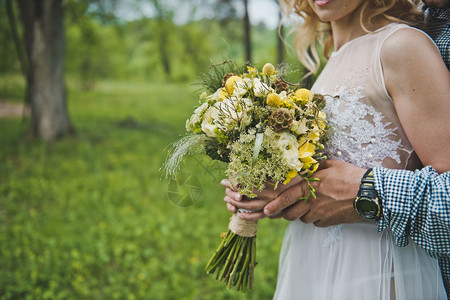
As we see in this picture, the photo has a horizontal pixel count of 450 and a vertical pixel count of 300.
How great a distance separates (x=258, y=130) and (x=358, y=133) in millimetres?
415

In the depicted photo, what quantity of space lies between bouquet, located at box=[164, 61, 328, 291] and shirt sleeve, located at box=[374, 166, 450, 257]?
0.28m

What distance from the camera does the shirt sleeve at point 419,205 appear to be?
115cm

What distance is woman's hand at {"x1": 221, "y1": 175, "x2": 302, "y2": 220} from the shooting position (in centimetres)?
152

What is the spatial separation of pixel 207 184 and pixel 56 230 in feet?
9.61

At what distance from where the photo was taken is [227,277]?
185cm

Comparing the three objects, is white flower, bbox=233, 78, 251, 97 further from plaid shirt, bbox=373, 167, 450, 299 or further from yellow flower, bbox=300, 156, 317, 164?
plaid shirt, bbox=373, 167, 450, 299

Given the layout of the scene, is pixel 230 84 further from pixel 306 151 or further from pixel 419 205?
pixel 419 205

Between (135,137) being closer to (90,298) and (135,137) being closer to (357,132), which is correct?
(90,298)

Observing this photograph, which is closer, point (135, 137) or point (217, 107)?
point (217, 107)

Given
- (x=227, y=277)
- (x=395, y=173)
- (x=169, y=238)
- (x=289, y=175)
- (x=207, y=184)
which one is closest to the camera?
(x=395, y=173)

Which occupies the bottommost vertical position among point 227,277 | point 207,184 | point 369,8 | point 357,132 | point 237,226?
point 207,184

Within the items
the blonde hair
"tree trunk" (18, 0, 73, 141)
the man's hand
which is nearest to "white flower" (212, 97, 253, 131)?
the man's hand

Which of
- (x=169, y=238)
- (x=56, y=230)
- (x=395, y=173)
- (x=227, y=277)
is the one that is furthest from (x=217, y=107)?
(x=56, y=230)

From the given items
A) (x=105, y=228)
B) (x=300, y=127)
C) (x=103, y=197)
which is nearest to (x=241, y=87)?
(x=300, y=127)
